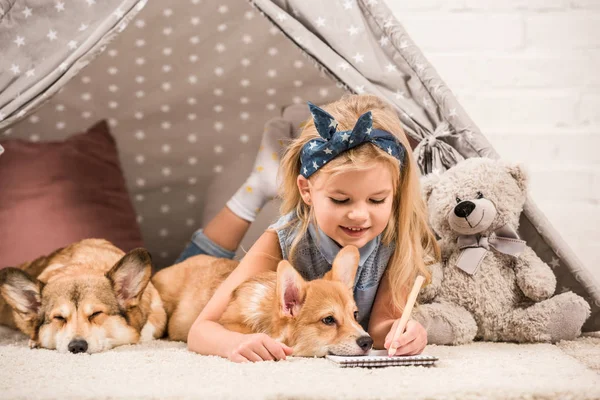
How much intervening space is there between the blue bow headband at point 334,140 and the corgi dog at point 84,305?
45 cm

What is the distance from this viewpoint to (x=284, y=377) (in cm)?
109

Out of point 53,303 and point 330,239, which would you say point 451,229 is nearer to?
point 330,239

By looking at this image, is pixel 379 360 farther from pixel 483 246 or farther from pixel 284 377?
pixel 483 246

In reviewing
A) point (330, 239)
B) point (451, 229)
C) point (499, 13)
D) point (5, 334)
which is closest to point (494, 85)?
point (499, 13)

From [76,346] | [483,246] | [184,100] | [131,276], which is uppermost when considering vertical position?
[184,100]

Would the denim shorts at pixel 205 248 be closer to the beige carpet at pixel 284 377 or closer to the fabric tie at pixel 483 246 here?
the beige carpet at pixel 284 377

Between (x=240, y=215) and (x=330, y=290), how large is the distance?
748 millimetres

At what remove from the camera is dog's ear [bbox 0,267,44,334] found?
1408 mm

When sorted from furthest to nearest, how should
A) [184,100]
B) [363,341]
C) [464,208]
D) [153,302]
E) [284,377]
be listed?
[184,100] → [153,302] → [464,208] → [363,341] → [284,377]

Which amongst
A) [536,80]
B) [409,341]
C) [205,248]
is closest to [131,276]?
[205,248]

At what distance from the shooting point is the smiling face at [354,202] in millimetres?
1255

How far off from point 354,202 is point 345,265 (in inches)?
5.1

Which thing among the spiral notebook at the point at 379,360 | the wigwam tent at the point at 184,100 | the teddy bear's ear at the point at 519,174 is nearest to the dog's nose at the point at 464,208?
the teddy bear's ear at the point at 519,174

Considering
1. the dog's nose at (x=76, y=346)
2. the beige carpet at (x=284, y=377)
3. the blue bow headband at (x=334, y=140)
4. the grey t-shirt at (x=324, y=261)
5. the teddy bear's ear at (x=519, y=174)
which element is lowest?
the dog's nose at (x=76, y=346)
